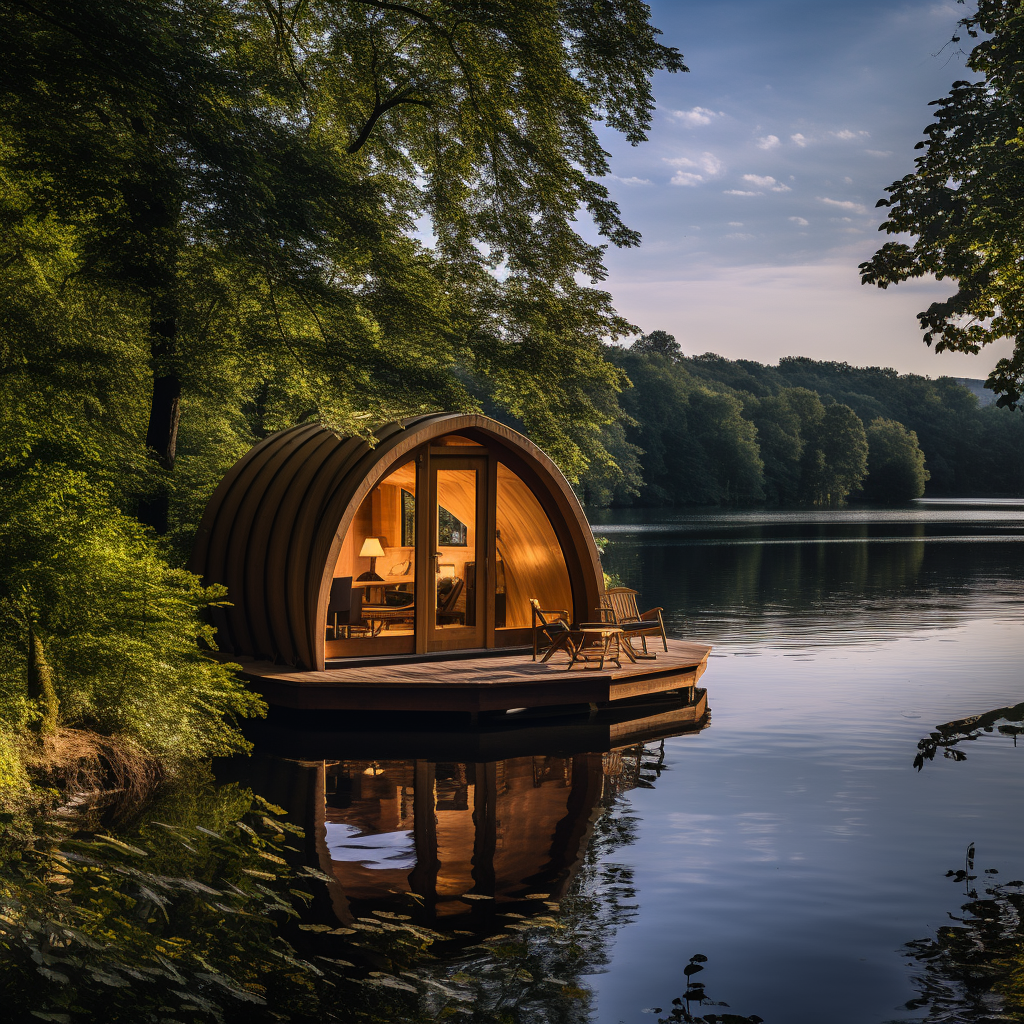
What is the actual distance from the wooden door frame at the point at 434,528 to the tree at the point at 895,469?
94530 mm

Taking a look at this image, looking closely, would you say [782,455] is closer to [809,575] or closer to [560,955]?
[809,575]

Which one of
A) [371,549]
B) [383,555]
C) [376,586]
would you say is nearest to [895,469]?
[383,555]

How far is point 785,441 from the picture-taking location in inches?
3767

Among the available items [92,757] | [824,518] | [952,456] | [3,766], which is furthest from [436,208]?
[952,456]

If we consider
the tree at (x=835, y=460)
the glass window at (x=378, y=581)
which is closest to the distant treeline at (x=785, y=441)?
the tree at (x=835, y=460)

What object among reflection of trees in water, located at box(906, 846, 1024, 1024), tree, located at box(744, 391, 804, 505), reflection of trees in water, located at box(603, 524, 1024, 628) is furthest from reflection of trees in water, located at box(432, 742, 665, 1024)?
tree, located at box(744, 391, 804, 505)

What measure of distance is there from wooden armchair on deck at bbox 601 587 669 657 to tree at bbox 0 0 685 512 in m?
3.62

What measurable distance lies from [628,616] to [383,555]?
11.2 feet

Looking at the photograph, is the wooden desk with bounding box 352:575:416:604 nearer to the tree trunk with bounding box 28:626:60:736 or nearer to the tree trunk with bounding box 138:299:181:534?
the tree trunk with bounding box 138:299:181:534

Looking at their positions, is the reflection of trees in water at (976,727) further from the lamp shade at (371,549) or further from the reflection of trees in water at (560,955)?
the lamp shade at (371,549)

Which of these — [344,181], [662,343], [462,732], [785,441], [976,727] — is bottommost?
[462,732]

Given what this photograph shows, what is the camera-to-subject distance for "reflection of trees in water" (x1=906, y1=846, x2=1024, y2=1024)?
181 inches

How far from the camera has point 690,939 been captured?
18.0 ft

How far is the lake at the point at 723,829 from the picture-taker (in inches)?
201
